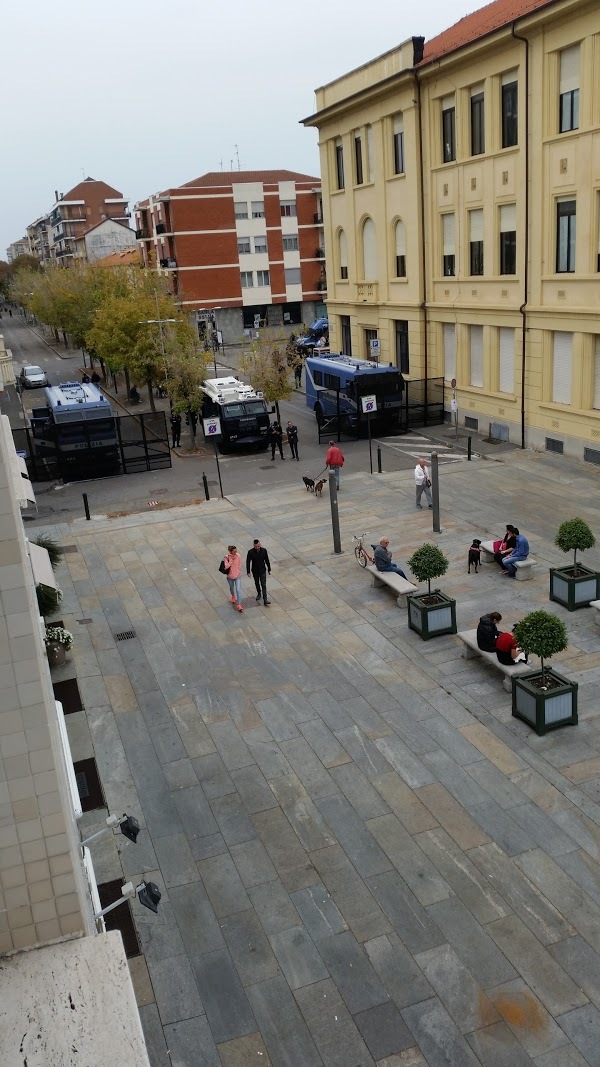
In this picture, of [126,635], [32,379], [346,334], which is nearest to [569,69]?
[346,334]

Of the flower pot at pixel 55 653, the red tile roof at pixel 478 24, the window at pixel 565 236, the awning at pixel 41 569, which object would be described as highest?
the red tile roof at pixel 478 24

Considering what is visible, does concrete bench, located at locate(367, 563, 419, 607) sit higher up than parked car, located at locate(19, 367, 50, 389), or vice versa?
parked car, located at locate(19, 367, 50, 389)

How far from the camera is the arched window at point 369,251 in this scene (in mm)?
36906

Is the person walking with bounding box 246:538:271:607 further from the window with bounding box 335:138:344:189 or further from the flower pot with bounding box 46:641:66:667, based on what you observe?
the window with bounding box 335:138:344:189

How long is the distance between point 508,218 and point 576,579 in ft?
57.7

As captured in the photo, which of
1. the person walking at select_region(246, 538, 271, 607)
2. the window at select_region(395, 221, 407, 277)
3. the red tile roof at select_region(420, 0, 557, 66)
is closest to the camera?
the person walking at select_region(246, 538, 271, 607)

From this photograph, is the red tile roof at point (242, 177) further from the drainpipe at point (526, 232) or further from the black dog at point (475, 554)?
the black dog at point (475, 554)

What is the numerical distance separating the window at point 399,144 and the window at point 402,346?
19.7 feet

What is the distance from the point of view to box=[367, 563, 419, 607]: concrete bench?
15375mm

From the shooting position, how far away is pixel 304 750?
1116cm

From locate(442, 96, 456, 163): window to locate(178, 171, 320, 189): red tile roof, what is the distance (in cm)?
4080

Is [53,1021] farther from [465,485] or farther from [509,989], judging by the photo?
[465,485]

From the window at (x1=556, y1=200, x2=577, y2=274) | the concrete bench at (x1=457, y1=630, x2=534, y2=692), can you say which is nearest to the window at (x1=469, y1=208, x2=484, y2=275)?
the window at (x1=556, y1=200, x2=577, y2=274)

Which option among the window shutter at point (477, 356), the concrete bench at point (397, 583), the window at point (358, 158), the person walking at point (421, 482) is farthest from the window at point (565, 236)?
the concrete bench at point (397, 583)
